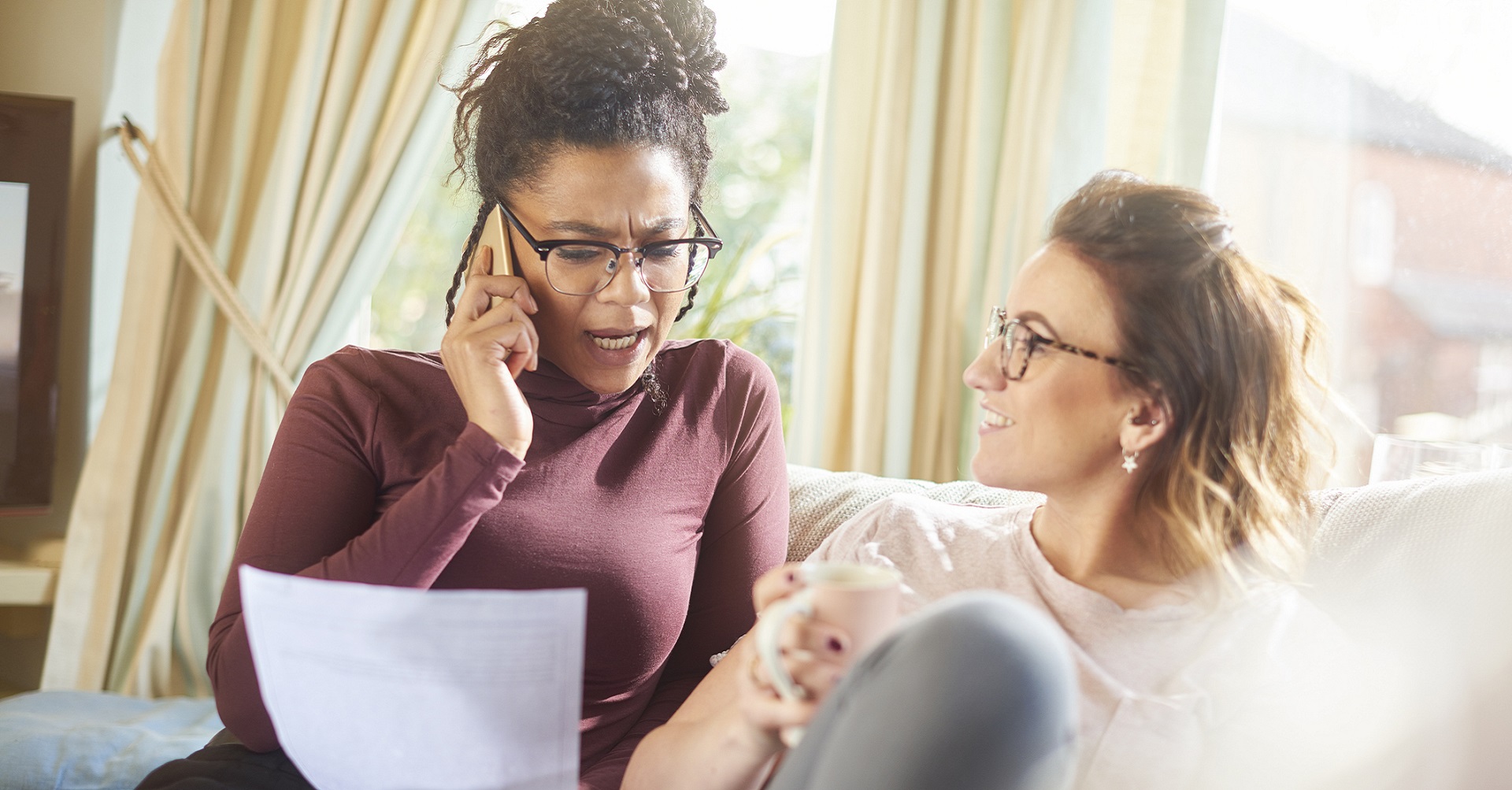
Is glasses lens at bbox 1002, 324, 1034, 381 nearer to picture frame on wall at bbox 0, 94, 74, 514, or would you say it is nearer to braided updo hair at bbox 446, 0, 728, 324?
braided updo hair at bbox 446, 0, 728, 324

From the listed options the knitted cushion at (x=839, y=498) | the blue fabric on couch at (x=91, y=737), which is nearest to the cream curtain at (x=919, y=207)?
the knitted cushion at (x=839, y=498)

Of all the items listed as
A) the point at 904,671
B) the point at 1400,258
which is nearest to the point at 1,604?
the point at 904,671

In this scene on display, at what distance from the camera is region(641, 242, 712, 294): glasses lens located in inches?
51.9

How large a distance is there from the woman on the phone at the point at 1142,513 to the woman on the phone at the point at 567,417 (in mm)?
168

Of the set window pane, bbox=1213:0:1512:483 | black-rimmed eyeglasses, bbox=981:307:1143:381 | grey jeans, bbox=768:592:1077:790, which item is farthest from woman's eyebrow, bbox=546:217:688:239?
window pane, bbox=1213:0:1512:483

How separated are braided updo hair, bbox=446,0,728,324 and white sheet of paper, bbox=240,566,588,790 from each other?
22.4 inches

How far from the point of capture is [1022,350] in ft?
4.03

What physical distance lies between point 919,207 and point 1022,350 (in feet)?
4.58

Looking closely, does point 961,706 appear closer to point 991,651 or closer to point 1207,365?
point 991,651

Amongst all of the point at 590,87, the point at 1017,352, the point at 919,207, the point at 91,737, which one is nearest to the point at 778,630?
the point at 1017,352

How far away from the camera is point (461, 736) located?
36.0 inches

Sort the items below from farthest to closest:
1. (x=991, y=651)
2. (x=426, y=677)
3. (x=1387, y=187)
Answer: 1. (x=1387, y=187)
2. (x=426, y=677)
3. (x=991, y=651)

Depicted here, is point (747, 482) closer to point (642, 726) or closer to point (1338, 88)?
point (642, 726)

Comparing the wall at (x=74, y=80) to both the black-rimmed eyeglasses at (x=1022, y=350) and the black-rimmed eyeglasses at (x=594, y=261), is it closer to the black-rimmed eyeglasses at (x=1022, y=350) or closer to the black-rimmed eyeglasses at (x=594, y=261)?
the black-rimmed eyeglasses at (x=594, y=261)
